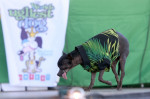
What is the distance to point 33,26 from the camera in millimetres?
4371


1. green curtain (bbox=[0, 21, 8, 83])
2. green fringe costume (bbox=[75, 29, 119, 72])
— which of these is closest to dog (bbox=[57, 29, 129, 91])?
green fringe costume (bbox=[75, 29, 119, 72])

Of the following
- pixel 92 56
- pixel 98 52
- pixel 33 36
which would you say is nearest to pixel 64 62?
pixel 92 56

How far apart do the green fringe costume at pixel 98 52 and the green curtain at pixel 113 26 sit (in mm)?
872

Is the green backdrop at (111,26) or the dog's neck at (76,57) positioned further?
the green backdrop at (111,26)

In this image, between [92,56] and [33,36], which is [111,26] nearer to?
[92,56]

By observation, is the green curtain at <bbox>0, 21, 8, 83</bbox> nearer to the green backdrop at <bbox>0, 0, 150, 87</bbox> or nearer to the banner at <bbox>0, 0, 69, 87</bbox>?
the green backdrop at <bbox>0, 0, 150, 87</bbox>

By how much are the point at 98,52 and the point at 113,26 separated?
4.06ft

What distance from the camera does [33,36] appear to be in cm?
439

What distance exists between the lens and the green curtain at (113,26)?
4543mm

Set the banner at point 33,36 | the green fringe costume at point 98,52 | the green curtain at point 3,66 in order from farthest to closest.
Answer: the green curtain at point 3,66 → the banner at point 33,36 → the green fringe costume at point 98,52

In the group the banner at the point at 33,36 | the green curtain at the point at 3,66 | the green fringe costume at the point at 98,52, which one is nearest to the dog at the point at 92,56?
the green fringe costume at the point at 98,52

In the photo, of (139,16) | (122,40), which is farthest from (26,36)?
(139,16)

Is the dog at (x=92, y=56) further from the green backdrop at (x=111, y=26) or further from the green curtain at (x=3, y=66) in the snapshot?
the green curtain at (x=3, y=66)

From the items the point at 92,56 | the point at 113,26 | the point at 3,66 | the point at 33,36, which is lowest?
the point at 3,66
